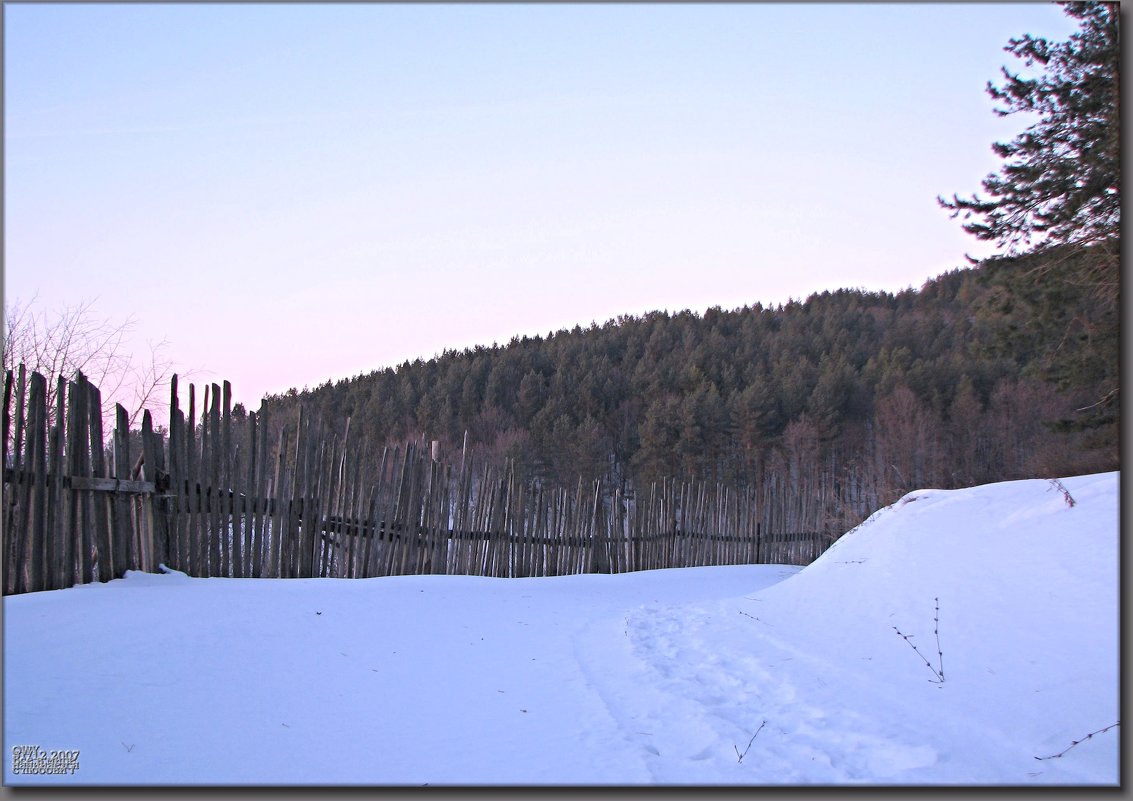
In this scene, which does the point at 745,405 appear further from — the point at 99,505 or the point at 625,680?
the point at 99,505

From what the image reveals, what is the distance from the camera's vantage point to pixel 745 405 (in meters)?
41.8

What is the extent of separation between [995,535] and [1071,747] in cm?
225

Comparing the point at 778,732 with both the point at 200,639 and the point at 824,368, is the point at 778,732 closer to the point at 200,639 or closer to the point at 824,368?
the point at 200,639

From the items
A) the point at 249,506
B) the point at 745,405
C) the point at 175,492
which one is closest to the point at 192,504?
the point at 175,492

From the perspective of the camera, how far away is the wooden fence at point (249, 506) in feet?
16.6

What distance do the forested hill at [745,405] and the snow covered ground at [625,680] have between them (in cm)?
1276

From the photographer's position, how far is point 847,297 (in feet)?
263

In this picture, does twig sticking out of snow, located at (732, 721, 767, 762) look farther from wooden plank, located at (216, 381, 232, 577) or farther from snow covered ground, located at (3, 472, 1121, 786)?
wooden plank, located at (216, 381, 232, 577)

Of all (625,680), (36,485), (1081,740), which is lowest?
(625,680)

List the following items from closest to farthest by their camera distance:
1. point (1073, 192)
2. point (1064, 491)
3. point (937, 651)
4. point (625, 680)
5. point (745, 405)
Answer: point (937, 651) < point (625, 680) < point (1064, 491) < point (1073, 192) < point (745, 405)

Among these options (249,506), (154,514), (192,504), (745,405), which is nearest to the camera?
(154,514)

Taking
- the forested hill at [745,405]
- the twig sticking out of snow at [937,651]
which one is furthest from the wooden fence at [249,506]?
the forested hill at [745,405]

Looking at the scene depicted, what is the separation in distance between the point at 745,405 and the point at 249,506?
37.1 metres

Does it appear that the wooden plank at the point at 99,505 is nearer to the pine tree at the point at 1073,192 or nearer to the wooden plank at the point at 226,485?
the wooden plank at the point at 226,485
